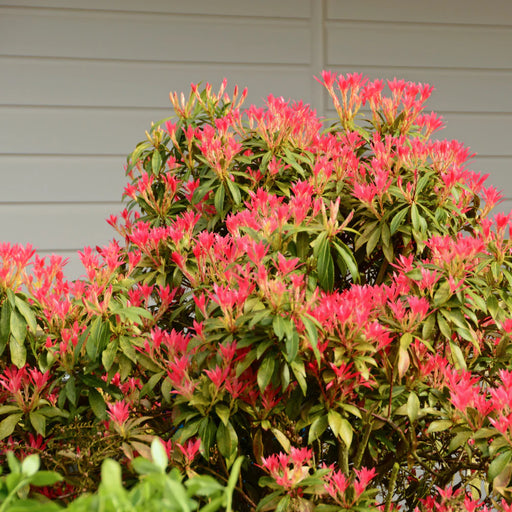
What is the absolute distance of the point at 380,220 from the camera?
1592mm

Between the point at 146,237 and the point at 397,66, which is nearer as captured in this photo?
the point at 146,237

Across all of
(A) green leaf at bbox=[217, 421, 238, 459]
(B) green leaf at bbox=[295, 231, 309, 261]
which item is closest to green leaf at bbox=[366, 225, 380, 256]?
(B) green leaf at bbox=[295, 231, 309, 261]

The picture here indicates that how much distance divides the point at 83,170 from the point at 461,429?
288cm

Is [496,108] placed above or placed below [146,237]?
above

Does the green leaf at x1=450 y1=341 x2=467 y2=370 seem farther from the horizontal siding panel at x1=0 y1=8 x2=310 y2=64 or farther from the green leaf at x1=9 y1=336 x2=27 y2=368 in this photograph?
the horizontal siding panel at x1=0 y1=8 x2=310 y2=64

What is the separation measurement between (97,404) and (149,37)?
9.24 feet

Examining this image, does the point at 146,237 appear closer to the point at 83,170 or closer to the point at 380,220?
the point at 380,220

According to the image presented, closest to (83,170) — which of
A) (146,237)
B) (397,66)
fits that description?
(397,66)

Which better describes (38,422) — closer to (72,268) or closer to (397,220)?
(397,220)

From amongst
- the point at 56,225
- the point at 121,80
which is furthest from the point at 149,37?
the point at 56,225

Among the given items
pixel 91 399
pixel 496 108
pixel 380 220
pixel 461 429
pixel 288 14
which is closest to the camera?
pixel 461 429

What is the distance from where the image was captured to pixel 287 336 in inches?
45.1


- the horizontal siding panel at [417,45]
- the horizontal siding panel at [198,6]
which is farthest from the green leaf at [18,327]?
the horizontal siding panel at [417,45]

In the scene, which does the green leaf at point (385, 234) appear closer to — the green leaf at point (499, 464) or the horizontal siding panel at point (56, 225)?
the green leaf at point (499, 464)
